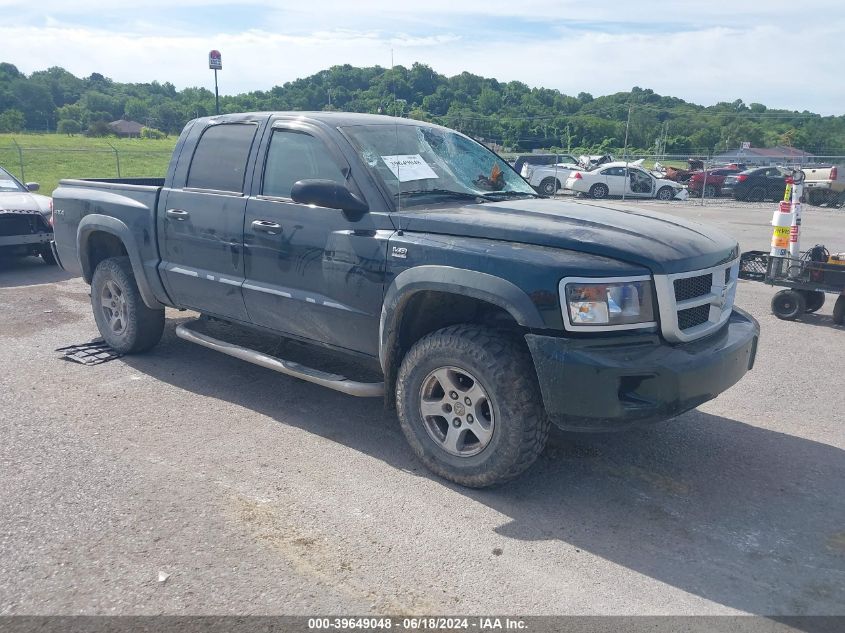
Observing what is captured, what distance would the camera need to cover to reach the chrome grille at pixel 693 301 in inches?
149

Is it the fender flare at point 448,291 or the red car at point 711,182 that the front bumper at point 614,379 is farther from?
the red car at point 711,182

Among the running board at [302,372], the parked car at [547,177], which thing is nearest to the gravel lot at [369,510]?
the running board at [302,372]

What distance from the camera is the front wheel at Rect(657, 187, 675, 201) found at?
92.9ft

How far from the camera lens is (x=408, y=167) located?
4859mm

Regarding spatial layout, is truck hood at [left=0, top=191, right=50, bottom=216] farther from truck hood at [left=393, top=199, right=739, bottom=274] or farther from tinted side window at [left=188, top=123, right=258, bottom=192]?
truck hood at [left=393, top=199, right=739, bottom=274]

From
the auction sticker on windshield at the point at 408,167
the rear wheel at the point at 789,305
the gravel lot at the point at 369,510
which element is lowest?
the gravel lot at the point at 369,510

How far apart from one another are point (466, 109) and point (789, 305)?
16650 mm

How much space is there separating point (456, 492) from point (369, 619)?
1.21 m

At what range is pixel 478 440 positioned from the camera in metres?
4.12

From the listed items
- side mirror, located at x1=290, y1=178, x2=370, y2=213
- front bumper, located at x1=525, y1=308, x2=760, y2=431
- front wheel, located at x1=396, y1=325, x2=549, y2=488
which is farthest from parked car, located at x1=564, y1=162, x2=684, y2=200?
front bumper, located at x1=525, y1=308, x2=760, y2=431

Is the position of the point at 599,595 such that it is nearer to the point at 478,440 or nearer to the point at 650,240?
the point at 478,440

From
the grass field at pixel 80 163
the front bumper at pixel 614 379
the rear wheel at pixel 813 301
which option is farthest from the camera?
the grass field at pixel 80 163

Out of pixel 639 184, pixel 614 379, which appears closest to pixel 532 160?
pixel 639 184

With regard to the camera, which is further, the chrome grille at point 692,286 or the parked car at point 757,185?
the parked car at point 757,185
